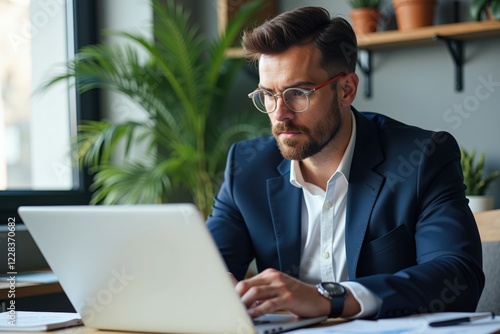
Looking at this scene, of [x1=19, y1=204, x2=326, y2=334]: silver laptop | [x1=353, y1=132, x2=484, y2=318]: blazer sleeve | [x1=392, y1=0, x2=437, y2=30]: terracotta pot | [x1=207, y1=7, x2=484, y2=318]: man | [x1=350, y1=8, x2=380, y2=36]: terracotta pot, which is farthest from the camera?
[x1=350, y1=8, x2=380, y2=36]: terracotta pot

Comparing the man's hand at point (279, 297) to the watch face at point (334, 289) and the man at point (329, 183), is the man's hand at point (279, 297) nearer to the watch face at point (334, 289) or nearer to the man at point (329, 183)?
the watch face at point (334, 289)

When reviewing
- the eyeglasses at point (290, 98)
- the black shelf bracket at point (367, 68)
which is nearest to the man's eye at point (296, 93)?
the eyeglasses at point (290, 98)

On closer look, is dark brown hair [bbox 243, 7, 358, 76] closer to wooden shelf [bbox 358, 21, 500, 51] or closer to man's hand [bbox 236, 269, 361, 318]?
man's hand [bbox 236, 269, 361, 318]

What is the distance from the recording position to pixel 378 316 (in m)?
1.40

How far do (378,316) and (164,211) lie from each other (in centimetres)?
50

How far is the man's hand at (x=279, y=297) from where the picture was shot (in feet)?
4.35

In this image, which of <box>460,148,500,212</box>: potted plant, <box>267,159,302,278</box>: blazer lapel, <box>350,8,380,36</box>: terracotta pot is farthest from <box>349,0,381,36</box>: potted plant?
<box>267,159,302,278</box>: blazer lapel

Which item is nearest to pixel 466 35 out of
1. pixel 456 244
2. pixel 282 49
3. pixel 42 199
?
pixel 282 49

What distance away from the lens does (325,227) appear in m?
1.92

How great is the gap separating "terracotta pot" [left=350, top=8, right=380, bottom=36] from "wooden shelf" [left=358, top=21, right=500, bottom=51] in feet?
0.15

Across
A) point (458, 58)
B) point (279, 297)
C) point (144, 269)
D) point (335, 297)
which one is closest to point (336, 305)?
point (335, 297)

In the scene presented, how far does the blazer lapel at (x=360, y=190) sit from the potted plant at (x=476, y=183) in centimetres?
113

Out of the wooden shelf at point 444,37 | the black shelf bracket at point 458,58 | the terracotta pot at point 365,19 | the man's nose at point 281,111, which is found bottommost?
the man's nose at point 281,111

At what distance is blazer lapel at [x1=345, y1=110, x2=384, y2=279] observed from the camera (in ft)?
6.02
